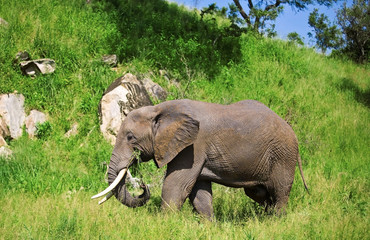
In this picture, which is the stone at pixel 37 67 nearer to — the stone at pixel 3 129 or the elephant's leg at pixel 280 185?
the stone at pixel 3 129

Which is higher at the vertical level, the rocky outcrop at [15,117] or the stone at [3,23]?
the stone at [3,23]

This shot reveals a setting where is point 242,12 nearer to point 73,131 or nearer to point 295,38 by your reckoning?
point 295,38

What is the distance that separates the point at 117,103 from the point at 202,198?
180 inches

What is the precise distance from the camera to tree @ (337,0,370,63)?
65.7 ft

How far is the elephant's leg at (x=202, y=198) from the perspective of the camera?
6.20 metres

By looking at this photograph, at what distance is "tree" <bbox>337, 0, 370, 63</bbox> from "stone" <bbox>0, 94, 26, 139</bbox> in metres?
15.0

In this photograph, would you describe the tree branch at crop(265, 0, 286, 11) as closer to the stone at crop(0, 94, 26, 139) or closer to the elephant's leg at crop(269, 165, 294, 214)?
the stone at crop(0, 94, 26, 139)

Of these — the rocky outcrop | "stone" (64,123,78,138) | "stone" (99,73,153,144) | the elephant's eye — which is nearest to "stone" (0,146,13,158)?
the rocky outcrop

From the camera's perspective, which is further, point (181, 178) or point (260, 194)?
point (260, 194)

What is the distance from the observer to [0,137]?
9.41 meters

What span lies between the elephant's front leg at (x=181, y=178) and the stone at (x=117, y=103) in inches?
167

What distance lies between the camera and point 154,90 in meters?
11.5

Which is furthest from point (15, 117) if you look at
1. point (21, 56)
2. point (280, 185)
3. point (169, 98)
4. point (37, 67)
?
point (280, 185)

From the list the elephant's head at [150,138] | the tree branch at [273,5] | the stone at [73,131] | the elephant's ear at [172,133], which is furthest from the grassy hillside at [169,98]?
the tree branch at [273,5]
